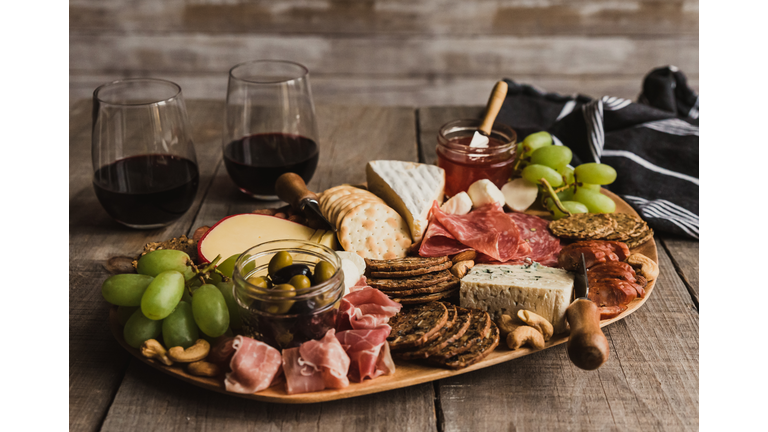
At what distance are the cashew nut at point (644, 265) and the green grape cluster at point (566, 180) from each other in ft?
0.86

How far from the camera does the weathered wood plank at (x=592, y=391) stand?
98 cm

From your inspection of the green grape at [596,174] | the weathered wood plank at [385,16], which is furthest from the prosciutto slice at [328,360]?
the weathered wood plank at [385,16]

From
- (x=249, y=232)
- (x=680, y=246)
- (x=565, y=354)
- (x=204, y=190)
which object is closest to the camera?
(x=565, y=354)

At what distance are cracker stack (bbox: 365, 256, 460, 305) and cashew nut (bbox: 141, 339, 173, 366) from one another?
1.32ft

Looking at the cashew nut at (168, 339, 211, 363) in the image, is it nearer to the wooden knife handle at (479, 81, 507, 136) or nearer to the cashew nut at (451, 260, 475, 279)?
the cashew nut at (451, 260, 475, 279)

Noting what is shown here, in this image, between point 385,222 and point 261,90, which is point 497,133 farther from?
point 261,90

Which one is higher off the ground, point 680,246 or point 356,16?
point 356,16

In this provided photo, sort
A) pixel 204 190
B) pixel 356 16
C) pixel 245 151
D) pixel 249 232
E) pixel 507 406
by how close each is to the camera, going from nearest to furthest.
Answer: pixel 507 406
pixel 249 232
pixel 245 151
pixel 204 190
pixel 356 16

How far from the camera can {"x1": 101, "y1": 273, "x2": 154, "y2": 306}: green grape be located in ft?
3.55

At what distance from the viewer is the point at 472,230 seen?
55.9 inches

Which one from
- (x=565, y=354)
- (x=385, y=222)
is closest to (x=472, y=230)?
(x=385, y=222)

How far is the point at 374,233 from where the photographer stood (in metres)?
1.41

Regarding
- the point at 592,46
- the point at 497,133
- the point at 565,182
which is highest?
the point at 592,46

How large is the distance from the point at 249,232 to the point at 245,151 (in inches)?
14.3
